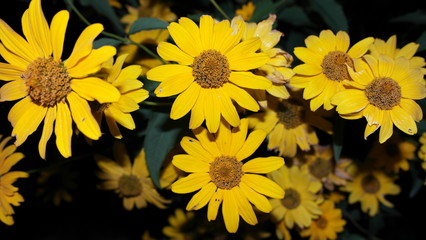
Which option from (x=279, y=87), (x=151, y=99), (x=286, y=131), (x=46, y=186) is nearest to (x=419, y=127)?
(x=286, y=131)

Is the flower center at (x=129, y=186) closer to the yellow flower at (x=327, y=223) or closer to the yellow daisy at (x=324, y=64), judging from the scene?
the yellow flower at (x=327, y=223)

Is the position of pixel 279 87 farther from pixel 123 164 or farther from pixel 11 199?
pixel 11 199

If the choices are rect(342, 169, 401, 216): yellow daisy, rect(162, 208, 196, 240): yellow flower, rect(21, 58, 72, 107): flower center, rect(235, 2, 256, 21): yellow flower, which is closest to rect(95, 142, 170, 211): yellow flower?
rect(162, 208, 196, 240): yellow flower

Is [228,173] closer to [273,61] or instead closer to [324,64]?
[273,61]

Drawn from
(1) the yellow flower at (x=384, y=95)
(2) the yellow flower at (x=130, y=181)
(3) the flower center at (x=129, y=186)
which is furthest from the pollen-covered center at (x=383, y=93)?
(3) the flower center at (x=129, y=186)

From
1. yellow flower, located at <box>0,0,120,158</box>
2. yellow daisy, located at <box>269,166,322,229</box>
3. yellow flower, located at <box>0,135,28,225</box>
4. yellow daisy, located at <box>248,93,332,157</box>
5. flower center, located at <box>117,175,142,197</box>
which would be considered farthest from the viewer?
flower center, located at <box>117,175,142,197</box>

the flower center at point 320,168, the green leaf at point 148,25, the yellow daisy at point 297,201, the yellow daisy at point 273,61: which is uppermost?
the green leaf at point 148,25

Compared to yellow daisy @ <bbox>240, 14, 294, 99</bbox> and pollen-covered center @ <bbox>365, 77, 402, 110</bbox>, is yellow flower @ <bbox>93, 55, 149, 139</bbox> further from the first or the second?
pollen-covered center @ <bbox>365, 77, 402, 110</bbox>
